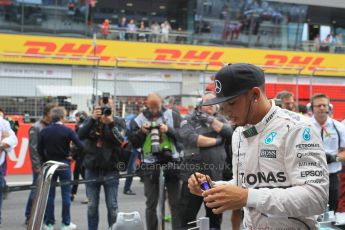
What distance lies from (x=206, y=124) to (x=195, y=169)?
0.54m

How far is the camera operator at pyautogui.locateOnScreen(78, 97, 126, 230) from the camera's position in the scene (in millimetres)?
5816

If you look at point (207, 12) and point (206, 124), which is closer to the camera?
point (206, 124)

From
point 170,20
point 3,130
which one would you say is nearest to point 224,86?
point 3,130

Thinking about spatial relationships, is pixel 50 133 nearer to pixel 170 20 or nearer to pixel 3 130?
pixel 3 130

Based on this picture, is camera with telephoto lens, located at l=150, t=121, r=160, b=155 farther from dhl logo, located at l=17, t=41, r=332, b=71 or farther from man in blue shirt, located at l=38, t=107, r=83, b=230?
dhl logo, located at l=17, t=41, r=332, b=71

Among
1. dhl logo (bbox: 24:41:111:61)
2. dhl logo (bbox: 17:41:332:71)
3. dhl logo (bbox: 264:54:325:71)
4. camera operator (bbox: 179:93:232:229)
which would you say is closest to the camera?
camera operator (bbox: 179:93:232:229)

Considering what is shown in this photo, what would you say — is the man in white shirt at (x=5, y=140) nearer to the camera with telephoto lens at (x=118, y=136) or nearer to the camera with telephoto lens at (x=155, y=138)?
the camera with telephoto lens at (x=118, y=136)

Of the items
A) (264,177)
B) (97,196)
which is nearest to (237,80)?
(264,177)

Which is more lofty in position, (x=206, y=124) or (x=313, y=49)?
(x=313, y=49)

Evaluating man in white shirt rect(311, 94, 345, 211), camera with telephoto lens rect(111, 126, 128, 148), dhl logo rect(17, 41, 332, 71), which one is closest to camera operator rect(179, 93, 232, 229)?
camera with telephoto lens rect(111, 126, 128, 148)

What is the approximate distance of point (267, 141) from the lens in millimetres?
1959

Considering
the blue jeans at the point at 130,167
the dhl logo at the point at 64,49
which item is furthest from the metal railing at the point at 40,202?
the dhl logo at the point at 64,49

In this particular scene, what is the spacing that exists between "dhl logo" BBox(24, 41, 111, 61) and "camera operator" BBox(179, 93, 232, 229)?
686 inches

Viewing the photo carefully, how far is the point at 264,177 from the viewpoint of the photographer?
1.97 meters
